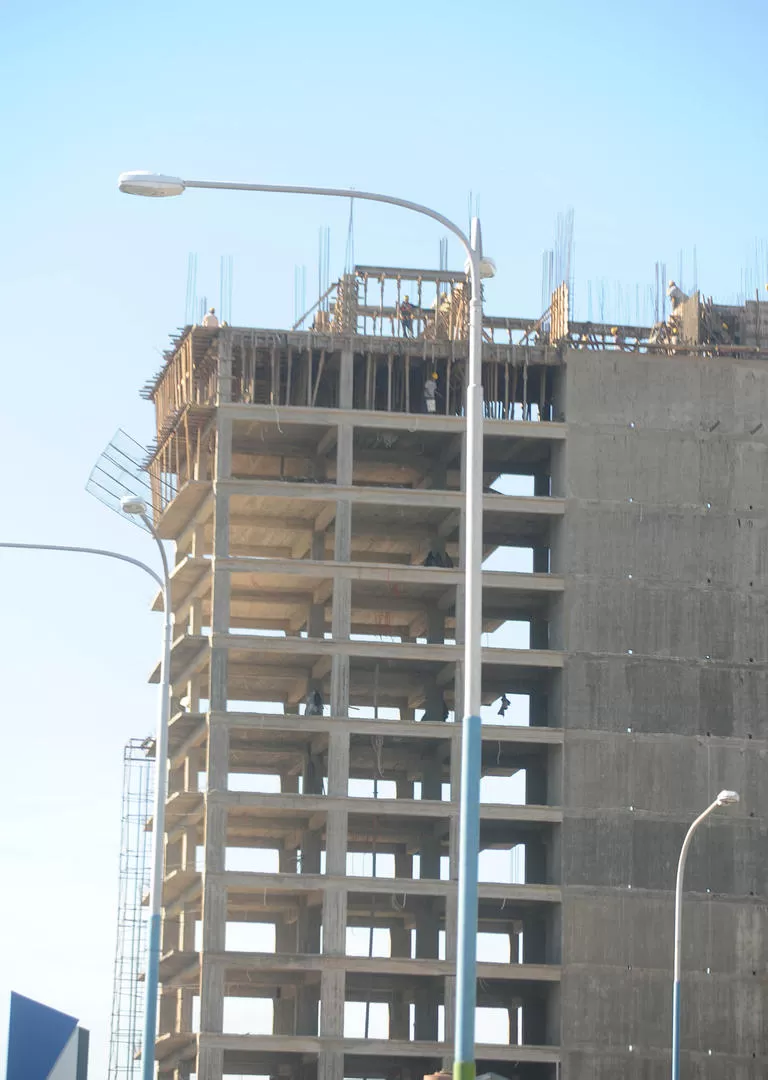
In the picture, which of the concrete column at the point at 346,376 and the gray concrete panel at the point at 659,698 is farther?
the concrete column at the point at 346,376

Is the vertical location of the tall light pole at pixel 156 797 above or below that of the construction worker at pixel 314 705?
below

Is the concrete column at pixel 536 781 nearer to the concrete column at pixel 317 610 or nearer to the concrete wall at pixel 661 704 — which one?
the concrete wall at pixel 661 704

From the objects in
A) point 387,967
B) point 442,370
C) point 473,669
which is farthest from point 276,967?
point 473,669

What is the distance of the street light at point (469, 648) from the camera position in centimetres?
2072

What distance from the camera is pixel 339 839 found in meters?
57.2

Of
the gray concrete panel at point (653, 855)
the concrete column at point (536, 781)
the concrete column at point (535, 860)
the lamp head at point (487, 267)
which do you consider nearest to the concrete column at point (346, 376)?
the concrete column at point (536, 781)

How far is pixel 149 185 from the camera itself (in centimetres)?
2392

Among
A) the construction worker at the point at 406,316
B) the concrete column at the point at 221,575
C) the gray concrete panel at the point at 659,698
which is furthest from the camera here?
the construction worker at the point at 406,316

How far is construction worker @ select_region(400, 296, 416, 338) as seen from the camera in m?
61.4

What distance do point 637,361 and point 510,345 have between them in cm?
375

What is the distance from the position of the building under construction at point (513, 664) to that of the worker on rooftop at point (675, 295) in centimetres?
96

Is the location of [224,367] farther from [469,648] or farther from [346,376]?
[469,648]

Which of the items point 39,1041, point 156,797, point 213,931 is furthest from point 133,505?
point 213,931

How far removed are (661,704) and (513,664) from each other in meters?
4.32
